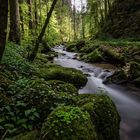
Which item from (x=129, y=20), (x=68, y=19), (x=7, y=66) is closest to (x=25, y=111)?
(x=7, y=66)

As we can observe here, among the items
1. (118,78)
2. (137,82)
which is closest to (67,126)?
(137,82)

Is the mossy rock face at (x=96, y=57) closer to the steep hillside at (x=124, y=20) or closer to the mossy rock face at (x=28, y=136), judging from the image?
the steep hillside at (x=124, y=20)

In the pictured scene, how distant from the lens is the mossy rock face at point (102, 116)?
4.93 m

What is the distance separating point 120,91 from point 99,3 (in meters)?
28.3

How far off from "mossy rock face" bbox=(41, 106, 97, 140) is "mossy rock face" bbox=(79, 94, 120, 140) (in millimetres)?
549

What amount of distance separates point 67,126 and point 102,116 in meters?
1.19

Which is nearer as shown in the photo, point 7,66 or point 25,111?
point 25,111

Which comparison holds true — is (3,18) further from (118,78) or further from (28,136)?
(118,78)

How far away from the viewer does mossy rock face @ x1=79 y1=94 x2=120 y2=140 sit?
16.2 feet

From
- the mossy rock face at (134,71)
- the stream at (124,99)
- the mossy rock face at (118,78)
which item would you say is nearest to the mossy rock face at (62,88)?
the stream at (124,99)

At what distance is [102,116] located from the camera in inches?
199

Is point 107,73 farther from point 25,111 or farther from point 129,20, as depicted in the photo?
point 129,20

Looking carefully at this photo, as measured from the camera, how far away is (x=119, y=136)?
5.59 m

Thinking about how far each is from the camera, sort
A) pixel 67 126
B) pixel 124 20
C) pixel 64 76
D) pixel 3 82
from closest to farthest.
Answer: pixel 67 126 < pixel 3 82 < pixel 64 76 < pixel 124 20
